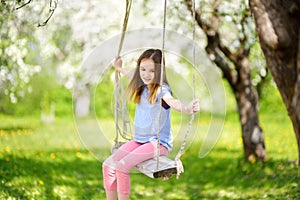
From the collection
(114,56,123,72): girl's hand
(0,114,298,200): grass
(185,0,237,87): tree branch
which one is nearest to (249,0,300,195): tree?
(0,114,298,200): grass

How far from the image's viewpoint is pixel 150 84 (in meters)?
4.48

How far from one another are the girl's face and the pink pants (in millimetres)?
527

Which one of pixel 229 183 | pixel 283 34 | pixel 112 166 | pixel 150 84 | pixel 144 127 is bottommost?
pixel 229 183

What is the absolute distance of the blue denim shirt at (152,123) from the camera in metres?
4.34

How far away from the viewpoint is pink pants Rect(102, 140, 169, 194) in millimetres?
4195

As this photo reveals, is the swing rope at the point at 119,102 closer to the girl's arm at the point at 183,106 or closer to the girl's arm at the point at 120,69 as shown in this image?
the girl's arm at the point at 120,69

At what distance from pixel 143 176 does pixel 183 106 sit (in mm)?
4695

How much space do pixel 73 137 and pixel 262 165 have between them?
660 centimetres

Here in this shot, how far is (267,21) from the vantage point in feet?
15.1

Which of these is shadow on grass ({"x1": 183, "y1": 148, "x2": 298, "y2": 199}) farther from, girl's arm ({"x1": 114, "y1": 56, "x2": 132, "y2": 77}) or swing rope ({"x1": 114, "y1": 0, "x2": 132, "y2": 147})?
girl's arm ({"x1": 114, "y1": 56, "x2": 132, "y2": 77})

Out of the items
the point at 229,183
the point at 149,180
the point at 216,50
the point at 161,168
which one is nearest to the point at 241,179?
the point at 229,183

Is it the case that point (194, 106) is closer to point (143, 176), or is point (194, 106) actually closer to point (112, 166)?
point (112, 166)

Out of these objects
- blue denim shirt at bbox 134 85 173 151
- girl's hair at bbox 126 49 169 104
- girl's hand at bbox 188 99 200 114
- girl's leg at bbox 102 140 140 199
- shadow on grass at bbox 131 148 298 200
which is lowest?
shadow on grass at bbox 131 148 298 200

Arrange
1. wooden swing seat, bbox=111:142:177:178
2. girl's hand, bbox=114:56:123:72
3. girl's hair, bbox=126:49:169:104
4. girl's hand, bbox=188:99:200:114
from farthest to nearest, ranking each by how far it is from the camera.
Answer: girl's hand, bbox=114:56:123:72 < girl's hair, bbox=126:49:169:104 < girl's hand, bbox=188:99:200:114 < wooden swing seat, bbox=111:142:177:178
